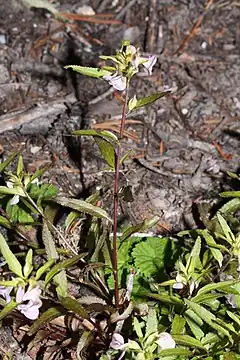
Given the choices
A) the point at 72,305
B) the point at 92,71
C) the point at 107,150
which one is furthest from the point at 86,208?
the point at 92,71

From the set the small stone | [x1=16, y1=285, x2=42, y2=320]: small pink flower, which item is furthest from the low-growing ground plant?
the small stone

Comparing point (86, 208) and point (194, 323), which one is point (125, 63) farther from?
point (194, 323)

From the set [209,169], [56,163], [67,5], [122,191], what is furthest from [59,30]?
[122,191]

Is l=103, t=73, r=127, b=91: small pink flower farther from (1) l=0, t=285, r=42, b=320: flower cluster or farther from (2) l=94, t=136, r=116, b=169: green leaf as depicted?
(1) l=0, t=285, r=42, b=320: flower cluster

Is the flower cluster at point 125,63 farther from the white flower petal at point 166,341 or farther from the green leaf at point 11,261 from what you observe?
the white flower petal at point 166,341

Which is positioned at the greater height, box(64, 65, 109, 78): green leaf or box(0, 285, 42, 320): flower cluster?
box(64, 65, 109, 78): green leaf

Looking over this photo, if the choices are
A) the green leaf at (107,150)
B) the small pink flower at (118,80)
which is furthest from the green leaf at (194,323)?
the small pink flower at (118,80)

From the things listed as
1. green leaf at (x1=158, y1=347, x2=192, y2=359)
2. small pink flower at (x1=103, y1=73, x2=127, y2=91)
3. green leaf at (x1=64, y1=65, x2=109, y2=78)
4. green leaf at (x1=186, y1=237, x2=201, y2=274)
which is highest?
green leaf at (x1=64, y1=65, x2=109, y2=78)

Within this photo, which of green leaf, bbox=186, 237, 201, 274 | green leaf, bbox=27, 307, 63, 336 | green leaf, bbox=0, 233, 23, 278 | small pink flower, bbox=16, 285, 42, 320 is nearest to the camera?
small pink flower, bbox=16, 285, 42, 320
